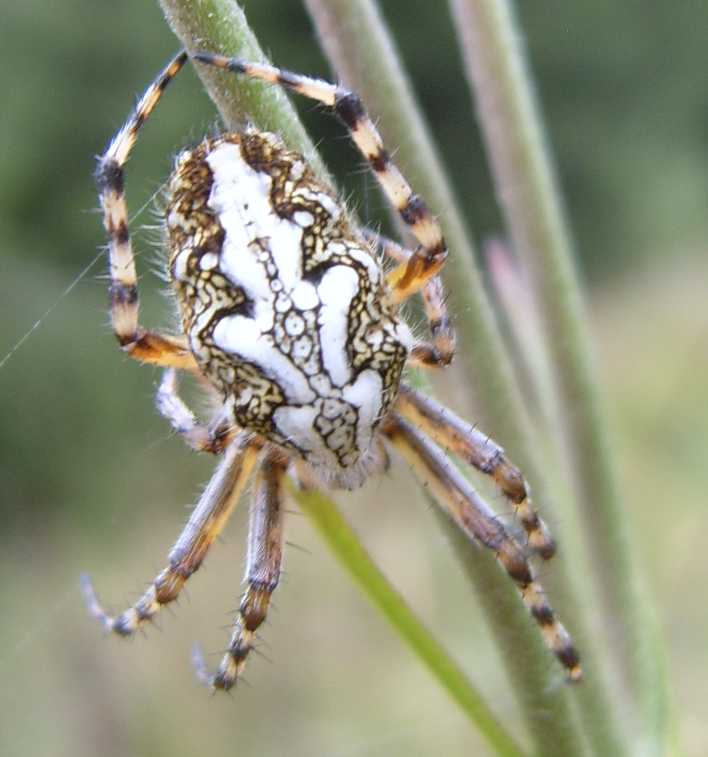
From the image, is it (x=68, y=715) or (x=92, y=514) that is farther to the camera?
Result: (x=92, y=514)

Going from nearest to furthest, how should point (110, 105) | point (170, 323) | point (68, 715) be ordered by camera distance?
point (170, 323)
point (68, 715)
point (110, 105)

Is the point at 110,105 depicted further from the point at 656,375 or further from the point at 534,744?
the point at 534,744

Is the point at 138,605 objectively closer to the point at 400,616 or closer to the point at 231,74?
the point at 400,616

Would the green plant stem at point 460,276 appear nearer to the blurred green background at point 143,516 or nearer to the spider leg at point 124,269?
the spider leg at point 124,269

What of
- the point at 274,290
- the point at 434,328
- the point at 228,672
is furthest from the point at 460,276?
the point at 228,672

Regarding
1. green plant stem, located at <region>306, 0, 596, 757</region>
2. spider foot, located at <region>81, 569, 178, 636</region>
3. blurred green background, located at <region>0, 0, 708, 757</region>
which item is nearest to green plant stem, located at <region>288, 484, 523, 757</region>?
green plant stem, located at <region>306, 0, 596, 757</region>

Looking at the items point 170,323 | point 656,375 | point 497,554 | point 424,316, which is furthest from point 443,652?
point 656,375
